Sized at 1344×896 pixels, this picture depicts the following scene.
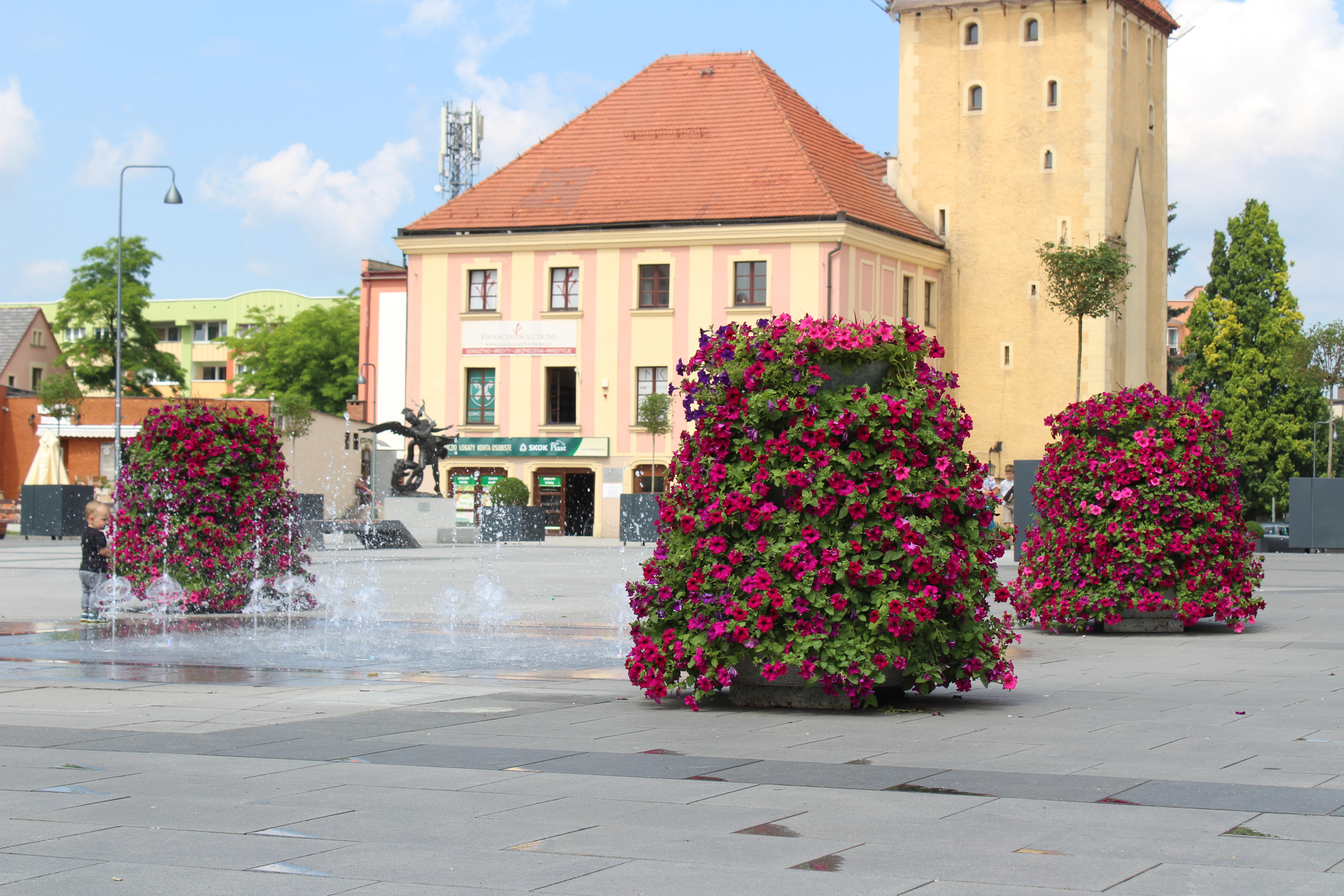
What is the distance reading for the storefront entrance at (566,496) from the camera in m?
55.1

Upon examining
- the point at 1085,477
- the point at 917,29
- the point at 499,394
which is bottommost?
the point at 1085,477

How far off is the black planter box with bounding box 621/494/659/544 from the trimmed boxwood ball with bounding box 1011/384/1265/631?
2978cm

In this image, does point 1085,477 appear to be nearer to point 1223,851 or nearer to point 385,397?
point 1223,851

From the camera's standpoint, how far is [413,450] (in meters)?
41.5

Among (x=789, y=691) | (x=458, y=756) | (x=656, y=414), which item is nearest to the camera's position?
(x=458, y=756)

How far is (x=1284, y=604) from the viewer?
19609 millimetres

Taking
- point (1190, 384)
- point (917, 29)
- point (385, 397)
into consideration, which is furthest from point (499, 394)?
point (1190, 384)

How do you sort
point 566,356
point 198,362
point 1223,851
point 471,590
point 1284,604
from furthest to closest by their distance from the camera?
point 198,362
point 566,356
point 471,590
point 1284,604
point 1223,851

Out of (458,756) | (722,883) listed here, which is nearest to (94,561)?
(458,756)

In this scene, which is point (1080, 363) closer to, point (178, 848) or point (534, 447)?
point (534, 447)

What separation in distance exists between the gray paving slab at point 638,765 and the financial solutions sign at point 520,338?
155 ft

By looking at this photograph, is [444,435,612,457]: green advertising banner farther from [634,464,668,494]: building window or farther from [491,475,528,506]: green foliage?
[491,475,528,506]: green foliage

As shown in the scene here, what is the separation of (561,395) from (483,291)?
446 cm

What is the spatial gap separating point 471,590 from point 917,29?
130 feet
